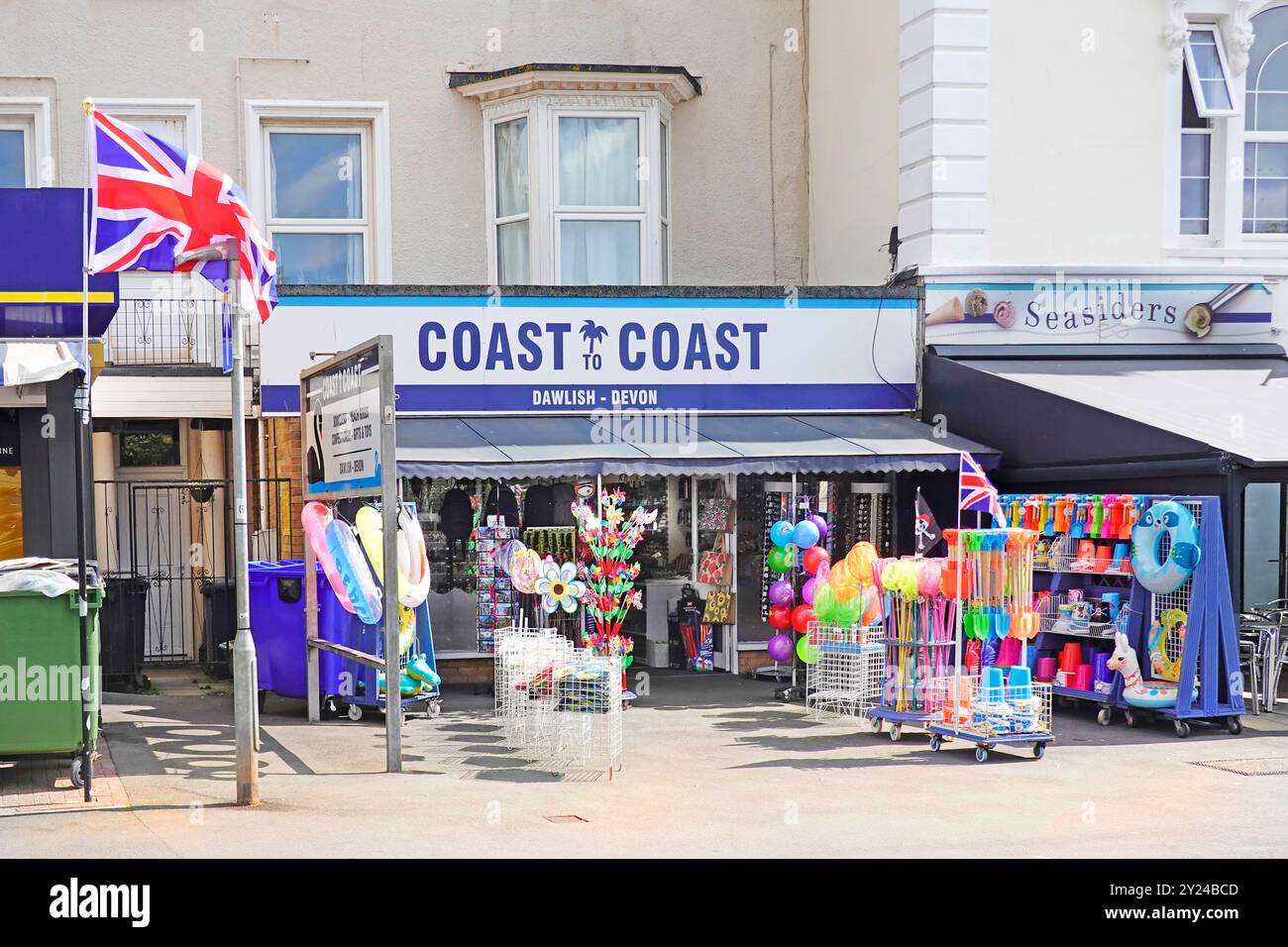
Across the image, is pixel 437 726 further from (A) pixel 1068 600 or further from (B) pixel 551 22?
(B) pixel 551 22

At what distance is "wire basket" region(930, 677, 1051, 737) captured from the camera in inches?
426

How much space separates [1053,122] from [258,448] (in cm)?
943

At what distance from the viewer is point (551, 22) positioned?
688 inches

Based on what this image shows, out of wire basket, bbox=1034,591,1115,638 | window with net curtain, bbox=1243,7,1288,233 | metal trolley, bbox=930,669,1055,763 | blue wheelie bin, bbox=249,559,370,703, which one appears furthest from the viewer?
window with net curtain, bbox=1243,7,1288,233

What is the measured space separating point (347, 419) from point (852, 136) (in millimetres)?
8340

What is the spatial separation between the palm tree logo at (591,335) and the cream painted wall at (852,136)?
3.64 meters

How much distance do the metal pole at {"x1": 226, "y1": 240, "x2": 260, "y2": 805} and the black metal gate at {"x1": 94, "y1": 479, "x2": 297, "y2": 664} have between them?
7367mm

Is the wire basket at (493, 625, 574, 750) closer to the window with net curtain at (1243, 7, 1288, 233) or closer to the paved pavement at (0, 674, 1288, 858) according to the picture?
the paved pavement at (0, 674, 1288, 858)

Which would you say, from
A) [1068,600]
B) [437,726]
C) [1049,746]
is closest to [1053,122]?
[1068,600]

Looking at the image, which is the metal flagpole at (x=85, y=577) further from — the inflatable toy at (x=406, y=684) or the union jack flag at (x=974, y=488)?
the union jack flag at (x=974, y=488)

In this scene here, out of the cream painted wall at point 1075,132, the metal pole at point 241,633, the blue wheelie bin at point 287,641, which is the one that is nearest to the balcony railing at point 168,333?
the blue wheelie bin at point 287,641

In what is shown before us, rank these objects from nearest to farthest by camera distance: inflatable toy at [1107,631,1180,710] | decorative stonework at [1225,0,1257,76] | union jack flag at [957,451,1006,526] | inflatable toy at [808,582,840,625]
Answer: union jack flag at [957,451,1006,526], inflatable toy at [1107,631,1180,710], inflatable toy at [808,582,840,625], decorative stonework at [1225,0,1257,76]

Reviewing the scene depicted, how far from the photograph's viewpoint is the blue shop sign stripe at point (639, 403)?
49.5 ft

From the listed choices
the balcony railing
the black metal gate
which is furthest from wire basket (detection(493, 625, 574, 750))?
the balcony railing
